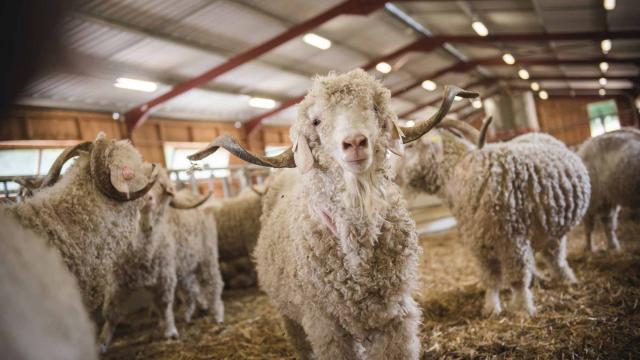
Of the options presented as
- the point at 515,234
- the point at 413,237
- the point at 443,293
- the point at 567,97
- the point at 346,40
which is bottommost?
the point at 443,293

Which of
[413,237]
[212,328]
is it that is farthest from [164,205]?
[413,237]

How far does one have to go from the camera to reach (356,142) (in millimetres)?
1865

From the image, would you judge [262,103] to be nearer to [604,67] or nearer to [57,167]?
[57,167]

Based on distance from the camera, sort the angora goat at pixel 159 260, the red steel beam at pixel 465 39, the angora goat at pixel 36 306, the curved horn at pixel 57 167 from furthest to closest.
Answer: the red steel beam at pixel 465 39 < the angora goat at pixel 159 260 < the curved horn at pixel 57 167 < the angora goat at pixel 36 306

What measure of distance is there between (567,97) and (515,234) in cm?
2733

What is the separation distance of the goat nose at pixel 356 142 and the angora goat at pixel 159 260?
2382mm

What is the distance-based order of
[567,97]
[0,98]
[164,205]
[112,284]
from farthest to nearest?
[567,97] < [164,205] < [112,284] < [0,98]

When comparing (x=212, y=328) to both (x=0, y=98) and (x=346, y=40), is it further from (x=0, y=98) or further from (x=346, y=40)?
(x=346, y=40)

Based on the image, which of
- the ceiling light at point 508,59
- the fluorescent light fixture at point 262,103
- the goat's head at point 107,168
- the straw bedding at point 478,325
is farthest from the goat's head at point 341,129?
the ceiling light at point 508,59

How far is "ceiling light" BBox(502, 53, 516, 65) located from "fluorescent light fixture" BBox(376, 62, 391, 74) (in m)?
4.80

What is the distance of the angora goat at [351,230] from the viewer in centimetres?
203

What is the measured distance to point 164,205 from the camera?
4.24m

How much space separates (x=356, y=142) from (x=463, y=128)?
2.61m

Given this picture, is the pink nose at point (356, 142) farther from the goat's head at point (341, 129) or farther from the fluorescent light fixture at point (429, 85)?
the fluorescent light fixture at point (429, 85)
